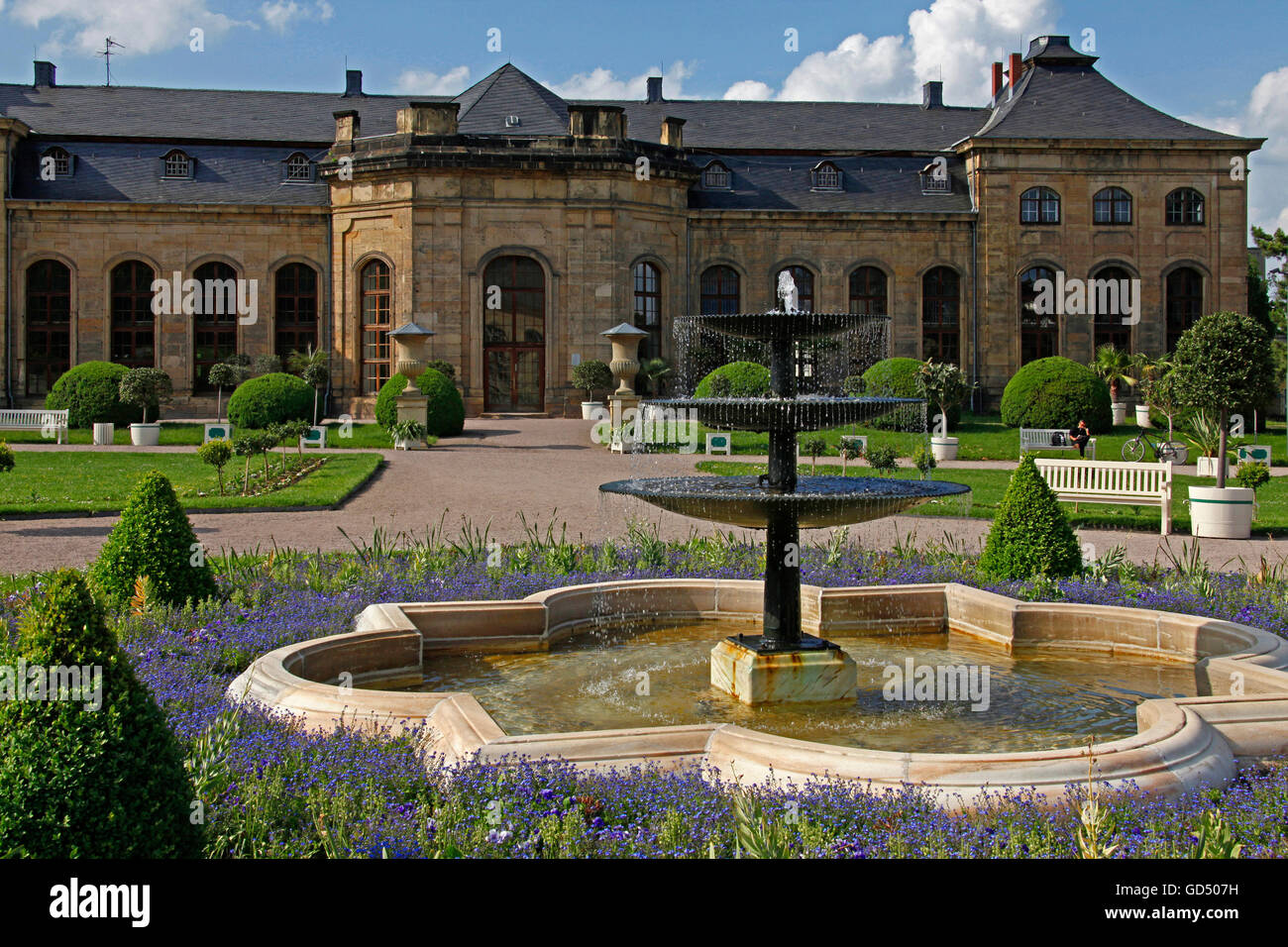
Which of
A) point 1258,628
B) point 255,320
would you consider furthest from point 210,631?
point 255,320

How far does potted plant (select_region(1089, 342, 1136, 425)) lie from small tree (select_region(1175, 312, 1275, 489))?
2057 centimetres

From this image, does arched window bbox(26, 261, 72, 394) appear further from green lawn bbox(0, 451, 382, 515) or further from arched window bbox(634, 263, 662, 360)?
arched window bbox(634, 263, 662, 360)

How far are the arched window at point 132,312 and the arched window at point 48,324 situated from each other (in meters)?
1.36

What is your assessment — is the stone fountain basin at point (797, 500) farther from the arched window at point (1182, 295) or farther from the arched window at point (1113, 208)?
the arched window at point (1182, 295)

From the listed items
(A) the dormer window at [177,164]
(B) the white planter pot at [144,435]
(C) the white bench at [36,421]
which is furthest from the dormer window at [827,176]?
(C) the white bench at [36,421]

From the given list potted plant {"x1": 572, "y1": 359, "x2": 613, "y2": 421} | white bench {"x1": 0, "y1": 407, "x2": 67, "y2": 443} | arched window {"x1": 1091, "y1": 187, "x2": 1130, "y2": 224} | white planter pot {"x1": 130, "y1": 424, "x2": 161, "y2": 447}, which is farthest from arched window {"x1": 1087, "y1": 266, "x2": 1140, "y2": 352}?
white bench {"x1": 0, "y1": 407, "x2": 67, "y2": 443}

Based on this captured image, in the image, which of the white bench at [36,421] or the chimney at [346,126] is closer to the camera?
the white bench at [36,421]

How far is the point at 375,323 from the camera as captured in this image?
121 feet

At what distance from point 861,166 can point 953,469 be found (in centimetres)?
2091

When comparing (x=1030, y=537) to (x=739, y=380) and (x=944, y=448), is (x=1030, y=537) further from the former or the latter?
(x=739, y=380)

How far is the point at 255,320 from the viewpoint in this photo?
3822 centimetres

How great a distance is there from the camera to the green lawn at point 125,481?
16.4m

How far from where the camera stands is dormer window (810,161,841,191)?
4025 cm
